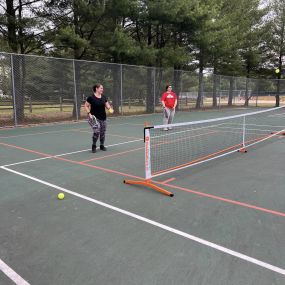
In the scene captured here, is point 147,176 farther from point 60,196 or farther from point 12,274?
point 12,274

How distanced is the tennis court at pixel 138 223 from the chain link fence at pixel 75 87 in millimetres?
7790

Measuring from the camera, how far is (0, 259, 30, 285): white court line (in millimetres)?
2938

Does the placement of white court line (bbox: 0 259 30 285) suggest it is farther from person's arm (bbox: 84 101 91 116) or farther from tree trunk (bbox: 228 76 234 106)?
tree trunk (bbox: 228 76 234 106)

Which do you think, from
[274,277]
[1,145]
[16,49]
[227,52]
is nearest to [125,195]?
[274,277]

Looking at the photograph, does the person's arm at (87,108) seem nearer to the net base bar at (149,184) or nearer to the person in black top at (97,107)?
the person in black top at (97,107)

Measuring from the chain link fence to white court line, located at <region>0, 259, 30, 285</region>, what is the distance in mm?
12301

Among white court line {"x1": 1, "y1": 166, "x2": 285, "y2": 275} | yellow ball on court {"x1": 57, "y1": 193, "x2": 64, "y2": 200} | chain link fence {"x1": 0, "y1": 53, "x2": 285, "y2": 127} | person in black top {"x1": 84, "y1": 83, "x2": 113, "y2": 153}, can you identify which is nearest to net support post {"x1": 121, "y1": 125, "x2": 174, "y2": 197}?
white court line {"x1": 1, "y1": 166, "x2": 285, "y2": 275}

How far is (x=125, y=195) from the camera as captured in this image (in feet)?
17.4

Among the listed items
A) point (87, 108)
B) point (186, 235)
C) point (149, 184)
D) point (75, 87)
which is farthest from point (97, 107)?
point (75, 87)

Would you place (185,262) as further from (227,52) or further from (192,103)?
(227,52)

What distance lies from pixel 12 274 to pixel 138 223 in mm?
1662

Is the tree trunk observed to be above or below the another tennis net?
above

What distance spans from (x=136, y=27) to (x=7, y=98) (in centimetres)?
1100

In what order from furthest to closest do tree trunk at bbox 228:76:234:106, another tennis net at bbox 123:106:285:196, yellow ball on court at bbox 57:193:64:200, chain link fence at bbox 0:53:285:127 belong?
1. tree trunk at bbox 228:76:234:106
2. chain link fence at bbox 0:53:285:127
3. another tennis net at bbox 123:106:285:196
4. yellow ball on court at bbox 57:193:64:200
